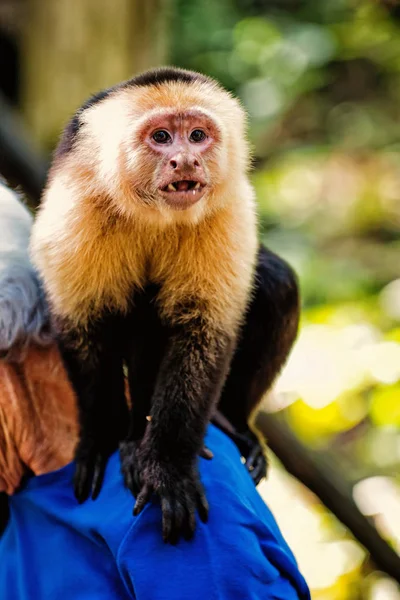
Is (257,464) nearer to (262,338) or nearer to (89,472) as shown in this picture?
(262,338)

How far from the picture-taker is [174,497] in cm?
138

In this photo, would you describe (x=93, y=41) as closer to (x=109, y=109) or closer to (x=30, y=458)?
(x=109, y=109)

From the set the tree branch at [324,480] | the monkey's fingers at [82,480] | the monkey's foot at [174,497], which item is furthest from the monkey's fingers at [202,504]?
the tree branch at [324,480]

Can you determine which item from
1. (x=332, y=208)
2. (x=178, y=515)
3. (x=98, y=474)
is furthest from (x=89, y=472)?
(x=332, y=208)

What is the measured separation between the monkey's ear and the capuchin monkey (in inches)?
1.3

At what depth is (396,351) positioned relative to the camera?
3172 millimetres

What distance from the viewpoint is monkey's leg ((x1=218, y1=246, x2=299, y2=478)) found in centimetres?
180

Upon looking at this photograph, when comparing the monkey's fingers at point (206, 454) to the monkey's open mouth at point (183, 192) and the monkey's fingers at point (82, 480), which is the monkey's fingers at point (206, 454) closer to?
the monkey's fingers at point (82, 480)

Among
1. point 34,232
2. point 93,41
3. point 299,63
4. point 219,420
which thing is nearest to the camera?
point 34,232

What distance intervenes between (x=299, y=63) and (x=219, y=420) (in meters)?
3.37

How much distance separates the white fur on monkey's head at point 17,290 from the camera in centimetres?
142

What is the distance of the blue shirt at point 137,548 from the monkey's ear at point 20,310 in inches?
9.5

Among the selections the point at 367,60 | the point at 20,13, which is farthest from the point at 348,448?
the point at 367,60

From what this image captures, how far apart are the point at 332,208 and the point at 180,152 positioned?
10.8 ft
